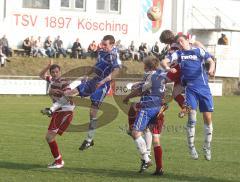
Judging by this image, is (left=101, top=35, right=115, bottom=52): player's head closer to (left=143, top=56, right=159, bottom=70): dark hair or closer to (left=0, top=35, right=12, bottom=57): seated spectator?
(left=143, top=56, right=159, bottom=70): dark hair

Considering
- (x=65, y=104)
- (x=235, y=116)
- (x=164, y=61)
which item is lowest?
(x=235, y=116)

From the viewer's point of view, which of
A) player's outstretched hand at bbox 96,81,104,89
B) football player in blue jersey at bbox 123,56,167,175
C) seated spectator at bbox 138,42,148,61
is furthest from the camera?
seated spectator at bbox 138,42,148,61

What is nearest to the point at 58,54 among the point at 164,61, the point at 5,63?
the point at 5,63

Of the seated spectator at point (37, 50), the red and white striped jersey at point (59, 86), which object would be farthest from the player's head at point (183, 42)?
the seated spectator at point (37, 50)

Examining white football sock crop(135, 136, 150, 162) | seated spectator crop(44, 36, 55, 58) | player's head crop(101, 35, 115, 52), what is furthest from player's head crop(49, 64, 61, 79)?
seated spectator crop(44, 36, 55, 58)

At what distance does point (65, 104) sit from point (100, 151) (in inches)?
107

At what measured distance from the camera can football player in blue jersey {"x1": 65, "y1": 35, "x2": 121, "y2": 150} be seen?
593 inches

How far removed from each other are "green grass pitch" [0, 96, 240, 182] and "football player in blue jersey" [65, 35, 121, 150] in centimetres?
57

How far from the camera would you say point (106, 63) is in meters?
15.5

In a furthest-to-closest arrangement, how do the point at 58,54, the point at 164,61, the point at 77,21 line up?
the point at 77,21, the point at 58,54, the point at 164,61

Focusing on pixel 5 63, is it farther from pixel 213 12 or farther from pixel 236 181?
pixel 236 181

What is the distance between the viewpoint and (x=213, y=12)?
56594mm

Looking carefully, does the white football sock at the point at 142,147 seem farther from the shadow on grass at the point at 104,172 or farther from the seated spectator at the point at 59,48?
the seated spectator at the point at 59,48

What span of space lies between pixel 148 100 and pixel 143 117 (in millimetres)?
335
